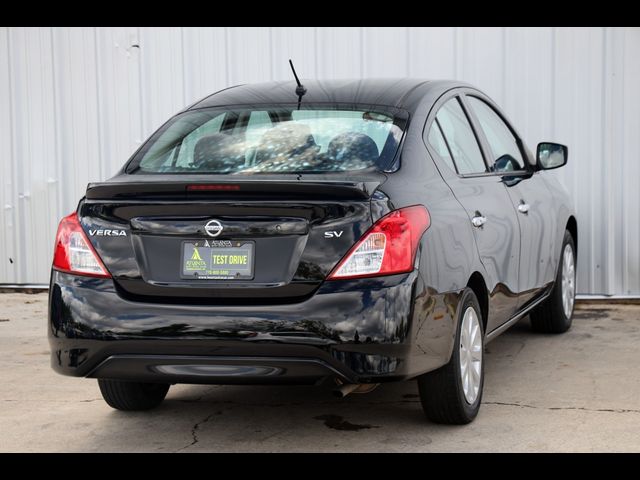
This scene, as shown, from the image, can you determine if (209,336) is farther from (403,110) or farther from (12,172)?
(12,172)

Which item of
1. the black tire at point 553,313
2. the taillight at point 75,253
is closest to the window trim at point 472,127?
the black tire at point 553,313

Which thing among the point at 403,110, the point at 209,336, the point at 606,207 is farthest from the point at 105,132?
the point at 209,336

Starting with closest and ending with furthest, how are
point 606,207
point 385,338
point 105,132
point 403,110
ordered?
point 385,338 → point 403,110 → point 606,207 → point 105,132

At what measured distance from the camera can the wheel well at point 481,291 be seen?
533 cm

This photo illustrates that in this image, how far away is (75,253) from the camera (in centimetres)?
472

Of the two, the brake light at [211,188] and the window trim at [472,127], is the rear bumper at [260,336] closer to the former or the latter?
the brake light at [211,188]

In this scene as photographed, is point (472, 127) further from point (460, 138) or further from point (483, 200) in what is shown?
point (483, 200)

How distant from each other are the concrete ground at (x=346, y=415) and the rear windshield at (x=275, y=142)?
120cm

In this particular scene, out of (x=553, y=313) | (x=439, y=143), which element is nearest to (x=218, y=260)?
(x=439, y=143)

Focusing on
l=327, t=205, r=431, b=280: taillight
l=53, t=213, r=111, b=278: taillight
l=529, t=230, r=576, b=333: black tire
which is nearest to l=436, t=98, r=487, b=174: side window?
l=327, t=205, r=431, b=280: taillight

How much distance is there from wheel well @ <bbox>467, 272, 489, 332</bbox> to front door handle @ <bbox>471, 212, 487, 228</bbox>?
0.77 ft

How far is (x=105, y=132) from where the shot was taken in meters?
9.86

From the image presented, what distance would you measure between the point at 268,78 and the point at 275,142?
172 inches

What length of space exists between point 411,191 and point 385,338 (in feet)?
2.22
